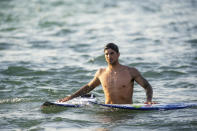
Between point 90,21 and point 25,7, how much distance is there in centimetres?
694

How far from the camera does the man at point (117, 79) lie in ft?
25.2

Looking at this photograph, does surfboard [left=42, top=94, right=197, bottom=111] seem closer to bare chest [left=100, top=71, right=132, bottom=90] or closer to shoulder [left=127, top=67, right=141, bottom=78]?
bare chest [left=100, top=71, right=132, bottom=90]

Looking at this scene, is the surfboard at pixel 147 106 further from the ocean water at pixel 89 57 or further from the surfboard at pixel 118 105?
the ocean water at pixel 89 57

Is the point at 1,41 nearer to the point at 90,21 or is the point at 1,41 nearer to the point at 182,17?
the point at 90,21

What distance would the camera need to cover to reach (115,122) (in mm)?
7559

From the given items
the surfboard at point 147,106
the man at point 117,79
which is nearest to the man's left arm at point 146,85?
the man at point 117,79

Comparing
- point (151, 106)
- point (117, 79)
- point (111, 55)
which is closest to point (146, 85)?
point (151, 106)

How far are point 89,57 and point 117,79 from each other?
6.87m

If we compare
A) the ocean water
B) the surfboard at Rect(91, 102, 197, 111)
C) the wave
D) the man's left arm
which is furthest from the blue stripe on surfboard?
the wave

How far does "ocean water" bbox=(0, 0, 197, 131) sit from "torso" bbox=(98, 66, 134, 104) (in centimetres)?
28

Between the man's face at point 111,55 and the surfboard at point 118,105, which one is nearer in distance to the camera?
the man's face at point 111,55

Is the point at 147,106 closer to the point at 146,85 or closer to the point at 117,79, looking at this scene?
the point at 146,85

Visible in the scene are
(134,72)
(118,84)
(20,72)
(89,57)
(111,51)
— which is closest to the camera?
(111,51)

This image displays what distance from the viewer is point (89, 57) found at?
14688mm
